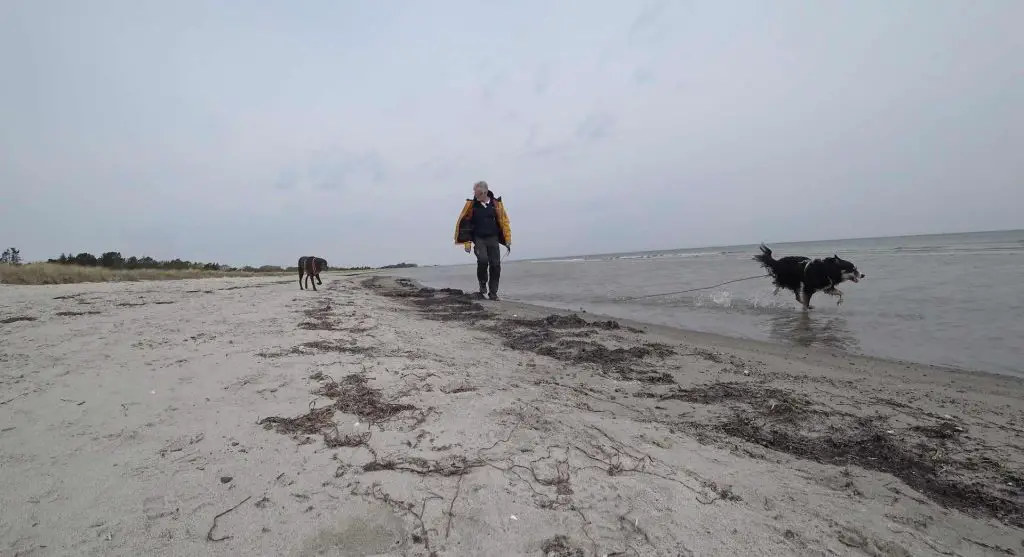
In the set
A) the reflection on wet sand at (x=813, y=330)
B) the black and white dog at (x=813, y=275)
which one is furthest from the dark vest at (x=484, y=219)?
the black and white dog at (x=813, y=275)

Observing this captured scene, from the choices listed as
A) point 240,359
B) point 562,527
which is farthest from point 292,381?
point 562,527

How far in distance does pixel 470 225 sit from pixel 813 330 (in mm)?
6212

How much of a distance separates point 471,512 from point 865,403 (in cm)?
281

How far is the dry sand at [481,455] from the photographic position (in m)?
1.28

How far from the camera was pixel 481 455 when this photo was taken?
173 centimetres

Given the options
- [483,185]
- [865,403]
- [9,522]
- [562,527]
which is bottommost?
[865,403]

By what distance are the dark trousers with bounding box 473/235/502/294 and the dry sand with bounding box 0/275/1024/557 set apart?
542 cm

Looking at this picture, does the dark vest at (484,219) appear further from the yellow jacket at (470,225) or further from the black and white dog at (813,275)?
the black and white dog at (813,275)

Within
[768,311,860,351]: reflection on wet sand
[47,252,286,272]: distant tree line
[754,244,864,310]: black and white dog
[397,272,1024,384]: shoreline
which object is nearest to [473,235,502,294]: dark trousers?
[397,272,1024,384]: shoreline

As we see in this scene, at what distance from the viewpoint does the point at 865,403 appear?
2.72 meters

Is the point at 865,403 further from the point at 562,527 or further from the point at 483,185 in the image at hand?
the point at 483,185

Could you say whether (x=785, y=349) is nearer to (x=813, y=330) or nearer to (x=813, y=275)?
(x=813, y=330)

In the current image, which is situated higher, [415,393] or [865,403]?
[415,393]

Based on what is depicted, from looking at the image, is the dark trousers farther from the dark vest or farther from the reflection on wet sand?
the reflection on wet sand
